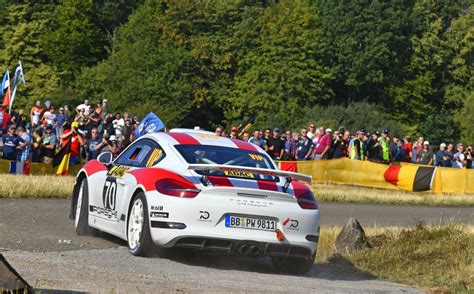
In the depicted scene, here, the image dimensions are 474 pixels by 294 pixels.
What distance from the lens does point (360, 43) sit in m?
101

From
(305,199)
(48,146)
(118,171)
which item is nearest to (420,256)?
(305,199)

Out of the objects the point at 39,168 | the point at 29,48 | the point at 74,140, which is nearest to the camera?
the point at 39,168

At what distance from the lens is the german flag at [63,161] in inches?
1101

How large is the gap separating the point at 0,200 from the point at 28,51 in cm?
8286

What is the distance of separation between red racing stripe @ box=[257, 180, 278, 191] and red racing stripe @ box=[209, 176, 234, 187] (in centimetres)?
36

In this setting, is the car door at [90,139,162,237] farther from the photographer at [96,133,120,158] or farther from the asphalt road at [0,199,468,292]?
the photographer at [96,133,120,158]

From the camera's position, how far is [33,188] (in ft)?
71.8

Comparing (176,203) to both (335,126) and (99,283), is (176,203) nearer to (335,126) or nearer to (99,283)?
(99,283)

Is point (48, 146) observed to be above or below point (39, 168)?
above

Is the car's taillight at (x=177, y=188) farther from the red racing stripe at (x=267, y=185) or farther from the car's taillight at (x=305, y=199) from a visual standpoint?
the car's taillight at (x=305, y=199)

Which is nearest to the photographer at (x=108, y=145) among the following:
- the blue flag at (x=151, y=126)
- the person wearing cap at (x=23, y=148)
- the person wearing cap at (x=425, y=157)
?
the blue flag at (x=151, y=126)

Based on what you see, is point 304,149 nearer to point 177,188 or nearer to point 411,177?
point 411,177

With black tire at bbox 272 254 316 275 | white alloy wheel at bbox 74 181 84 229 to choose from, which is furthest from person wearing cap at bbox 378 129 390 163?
black tire at bbox 272 254 316 275

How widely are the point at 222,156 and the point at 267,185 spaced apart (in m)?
1.08
